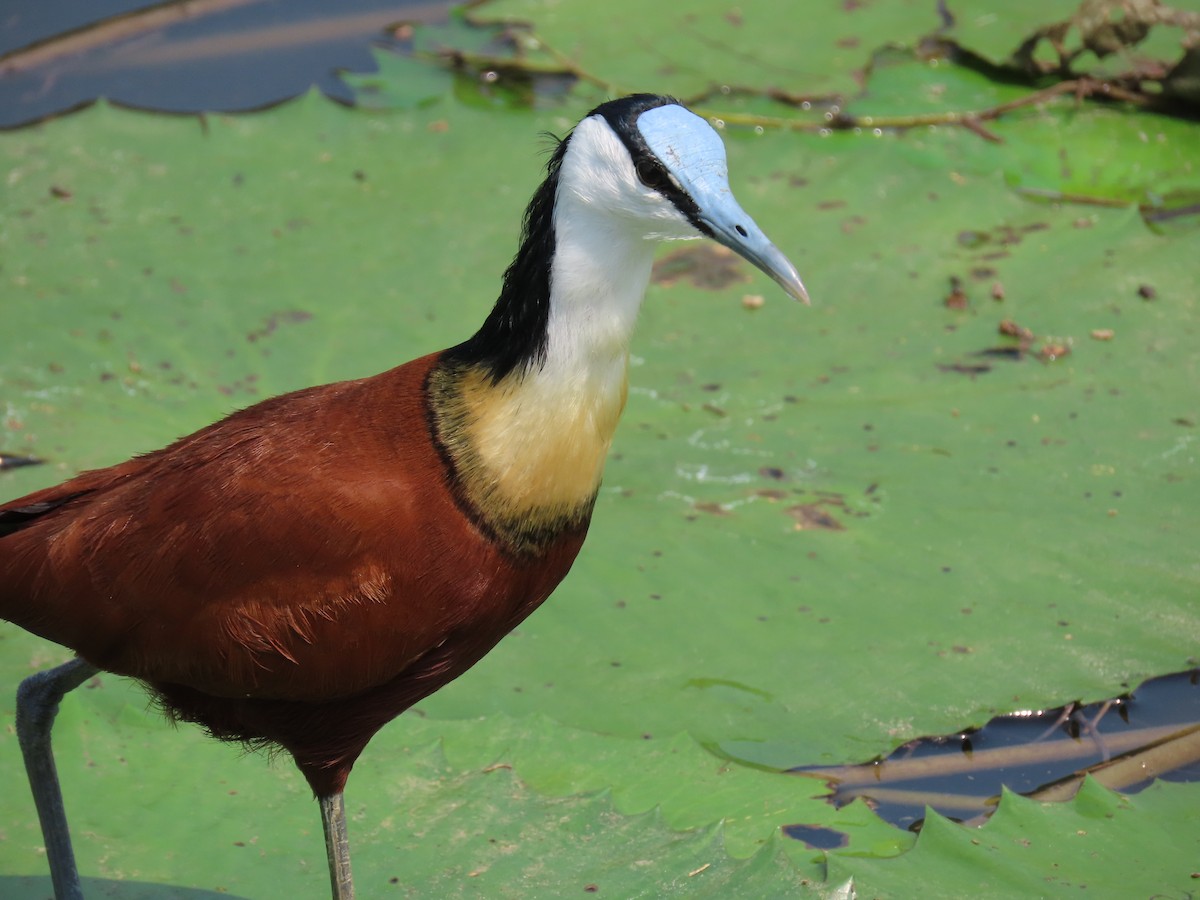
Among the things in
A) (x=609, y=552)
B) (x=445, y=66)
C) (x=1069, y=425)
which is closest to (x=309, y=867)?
(x=609, y=552)

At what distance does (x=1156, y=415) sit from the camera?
3596 mm

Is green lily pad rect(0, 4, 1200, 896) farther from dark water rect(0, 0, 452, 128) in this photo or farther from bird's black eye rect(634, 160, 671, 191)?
bird's black eye rect(634, 160, 671, 191)

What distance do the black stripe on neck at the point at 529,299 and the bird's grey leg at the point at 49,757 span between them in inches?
36.9

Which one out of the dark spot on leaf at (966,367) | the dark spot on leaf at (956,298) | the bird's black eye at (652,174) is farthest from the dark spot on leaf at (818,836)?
the dark spot on leaf at (956,298)

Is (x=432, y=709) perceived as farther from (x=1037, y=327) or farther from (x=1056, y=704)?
(x=1037, y=327)

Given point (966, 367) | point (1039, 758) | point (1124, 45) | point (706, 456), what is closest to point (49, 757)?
point (706, 456)

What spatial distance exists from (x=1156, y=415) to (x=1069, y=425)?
0.70ft

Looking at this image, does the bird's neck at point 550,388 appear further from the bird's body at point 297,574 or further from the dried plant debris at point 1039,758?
the dried plant debris at point 1039,758

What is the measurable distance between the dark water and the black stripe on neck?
3181 millimetres

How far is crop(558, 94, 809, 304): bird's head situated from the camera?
Result: 7.21 feet

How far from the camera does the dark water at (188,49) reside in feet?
17.4

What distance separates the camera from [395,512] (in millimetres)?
2326

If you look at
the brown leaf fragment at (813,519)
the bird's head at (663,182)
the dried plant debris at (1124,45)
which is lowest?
the brown leaf fragment at (813,519)

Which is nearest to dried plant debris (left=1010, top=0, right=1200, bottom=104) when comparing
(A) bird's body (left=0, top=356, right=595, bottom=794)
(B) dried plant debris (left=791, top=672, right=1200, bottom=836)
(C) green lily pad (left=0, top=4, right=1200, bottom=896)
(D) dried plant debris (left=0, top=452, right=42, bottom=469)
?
(C) green lily pad (left=0, top=4, right=1200, bottom=896)
